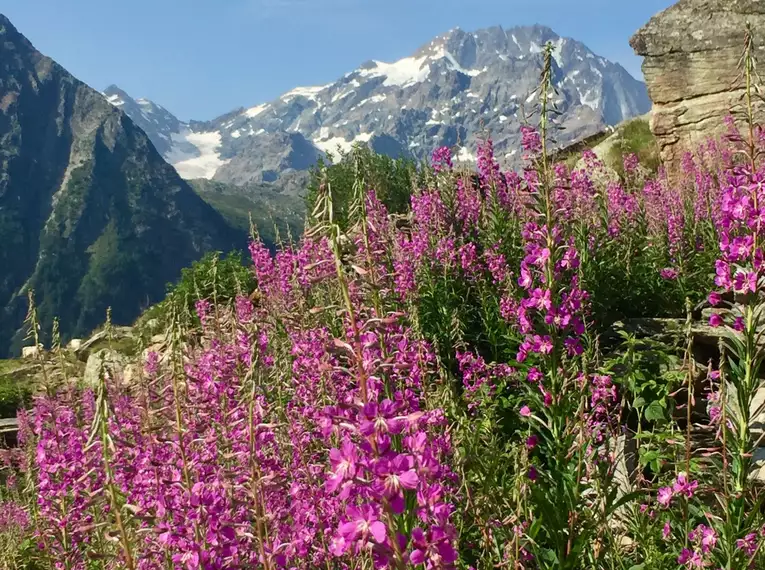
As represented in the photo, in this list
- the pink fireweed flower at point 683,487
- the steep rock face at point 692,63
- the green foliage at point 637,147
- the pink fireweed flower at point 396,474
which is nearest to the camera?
the pink fireweed flower at point 396,474

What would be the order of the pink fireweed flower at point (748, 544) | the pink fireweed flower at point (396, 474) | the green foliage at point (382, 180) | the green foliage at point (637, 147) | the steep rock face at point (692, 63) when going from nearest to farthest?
the pink fireweed flower at point (396, 474)
the pink fireweed flower at point (748, 544)
the steep rock face at point (692, 63)
the green foliage at point (382, 180)
the green foliage at point (637, 147)

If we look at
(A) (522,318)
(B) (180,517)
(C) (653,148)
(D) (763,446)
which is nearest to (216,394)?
(B) (180,517)

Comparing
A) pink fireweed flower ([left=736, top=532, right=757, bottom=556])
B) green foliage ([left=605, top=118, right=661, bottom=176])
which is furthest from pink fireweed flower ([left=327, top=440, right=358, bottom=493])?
green foliage ([left=605, top=118, right=661, bottom=176])

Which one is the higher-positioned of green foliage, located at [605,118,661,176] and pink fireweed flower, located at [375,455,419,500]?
green foliage, located at [605,118,661,176]

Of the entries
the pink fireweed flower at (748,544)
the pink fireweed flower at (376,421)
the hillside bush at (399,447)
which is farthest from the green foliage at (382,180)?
the pink fireweed flower at (376,421)

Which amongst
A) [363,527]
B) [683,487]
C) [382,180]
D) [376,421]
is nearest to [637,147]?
[382,180]

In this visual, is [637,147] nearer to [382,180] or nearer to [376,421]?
[382,180]

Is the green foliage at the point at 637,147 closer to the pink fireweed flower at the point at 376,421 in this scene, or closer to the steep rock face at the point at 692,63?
the steep rock face at the point at 692,63

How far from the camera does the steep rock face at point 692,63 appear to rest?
49.3 feet

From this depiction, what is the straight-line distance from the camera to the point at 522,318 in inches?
158

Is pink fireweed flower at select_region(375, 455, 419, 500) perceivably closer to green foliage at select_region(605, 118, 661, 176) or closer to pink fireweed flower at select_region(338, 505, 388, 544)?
pink fireweed flower at select_region(338, 505, 388, 544)

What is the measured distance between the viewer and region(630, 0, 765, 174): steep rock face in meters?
15.0

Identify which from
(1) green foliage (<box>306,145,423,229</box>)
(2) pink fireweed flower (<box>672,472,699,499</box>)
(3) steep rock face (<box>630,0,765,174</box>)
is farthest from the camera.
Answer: (1) green foliage (<box>306,145,423,229</box>)

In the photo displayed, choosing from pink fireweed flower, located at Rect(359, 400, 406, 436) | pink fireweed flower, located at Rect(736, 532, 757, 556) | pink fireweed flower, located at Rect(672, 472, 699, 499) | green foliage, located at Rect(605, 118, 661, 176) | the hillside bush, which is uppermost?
green foliage, located at Rect(605, 118, 661, 176)
